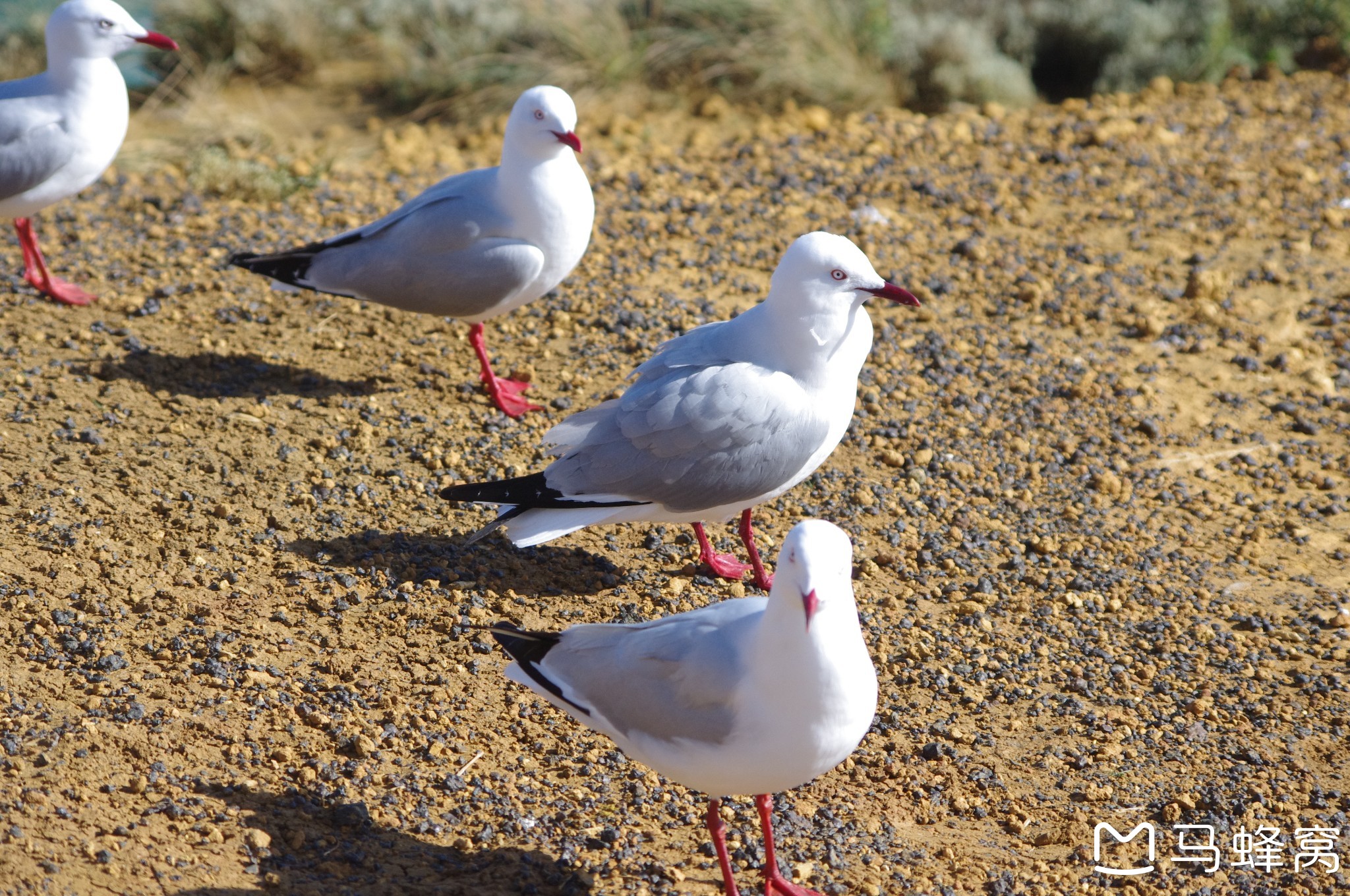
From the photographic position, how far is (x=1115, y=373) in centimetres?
622

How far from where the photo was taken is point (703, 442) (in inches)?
169

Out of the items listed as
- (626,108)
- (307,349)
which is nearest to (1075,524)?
(307,349)

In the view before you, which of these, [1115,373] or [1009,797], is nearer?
[1009,797]

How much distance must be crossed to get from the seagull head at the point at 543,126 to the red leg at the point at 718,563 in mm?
1745

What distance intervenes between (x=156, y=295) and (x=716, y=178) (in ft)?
10.8

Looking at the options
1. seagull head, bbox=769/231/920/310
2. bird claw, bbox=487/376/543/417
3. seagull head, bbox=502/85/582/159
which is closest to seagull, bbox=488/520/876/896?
seagull head, bbox=769/231/920/310

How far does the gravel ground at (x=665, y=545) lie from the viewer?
372cm

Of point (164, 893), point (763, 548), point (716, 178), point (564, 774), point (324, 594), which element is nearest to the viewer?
point (164, 893)

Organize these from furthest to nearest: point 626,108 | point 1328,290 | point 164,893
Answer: point 626,108 < point 1328,290 < point 164,893

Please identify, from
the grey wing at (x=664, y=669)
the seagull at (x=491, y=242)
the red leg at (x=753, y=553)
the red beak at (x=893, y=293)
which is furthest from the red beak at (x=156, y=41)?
the grey wing at (x=664, y=669)

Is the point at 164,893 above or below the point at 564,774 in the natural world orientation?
above

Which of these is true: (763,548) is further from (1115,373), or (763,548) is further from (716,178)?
(716,178)

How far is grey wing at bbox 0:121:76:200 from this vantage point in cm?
589

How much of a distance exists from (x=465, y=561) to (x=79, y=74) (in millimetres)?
3338
